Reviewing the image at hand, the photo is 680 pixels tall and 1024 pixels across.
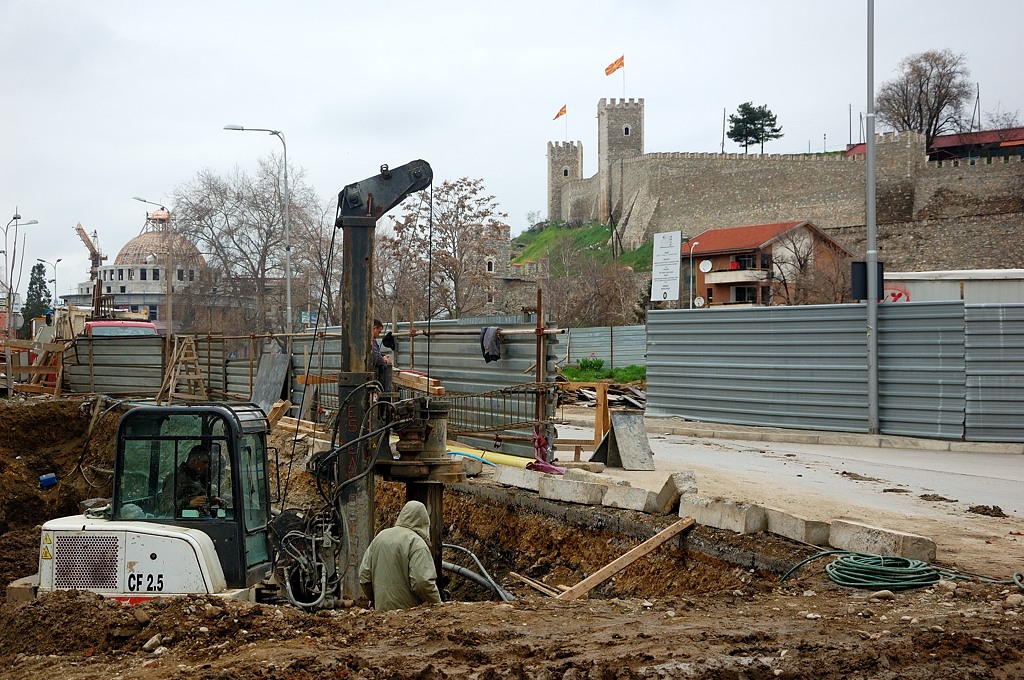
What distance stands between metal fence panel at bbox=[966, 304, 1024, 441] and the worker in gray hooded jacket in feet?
43.7

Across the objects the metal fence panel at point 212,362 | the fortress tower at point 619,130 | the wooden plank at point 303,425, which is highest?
the fortress tower at point 619,130

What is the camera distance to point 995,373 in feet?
58.3

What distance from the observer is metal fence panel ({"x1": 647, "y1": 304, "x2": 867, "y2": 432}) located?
19.9 meters

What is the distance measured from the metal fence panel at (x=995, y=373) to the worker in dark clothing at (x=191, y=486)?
48.3 feet

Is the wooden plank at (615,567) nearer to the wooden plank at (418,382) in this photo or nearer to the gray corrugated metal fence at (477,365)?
the wooden plank at (418,382)

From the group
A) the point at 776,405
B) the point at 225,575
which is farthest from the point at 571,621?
the point at 776,405

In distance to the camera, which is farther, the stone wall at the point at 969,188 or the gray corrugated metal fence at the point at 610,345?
the stone wall at the point at 969,188

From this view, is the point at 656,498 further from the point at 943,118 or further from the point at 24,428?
the point at 943,118

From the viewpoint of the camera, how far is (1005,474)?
1442 centimetres

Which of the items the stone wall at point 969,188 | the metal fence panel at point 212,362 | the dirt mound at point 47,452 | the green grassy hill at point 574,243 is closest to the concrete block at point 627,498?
the dirt mound at point 47,452

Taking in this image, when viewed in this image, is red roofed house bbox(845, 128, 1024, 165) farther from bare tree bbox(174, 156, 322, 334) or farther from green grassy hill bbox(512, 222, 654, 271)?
bare tree bbox(174, 156, 322, 334)

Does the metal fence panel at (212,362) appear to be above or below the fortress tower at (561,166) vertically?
below

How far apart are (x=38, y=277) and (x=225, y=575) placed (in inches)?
4276

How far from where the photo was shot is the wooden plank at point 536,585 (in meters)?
10.2
